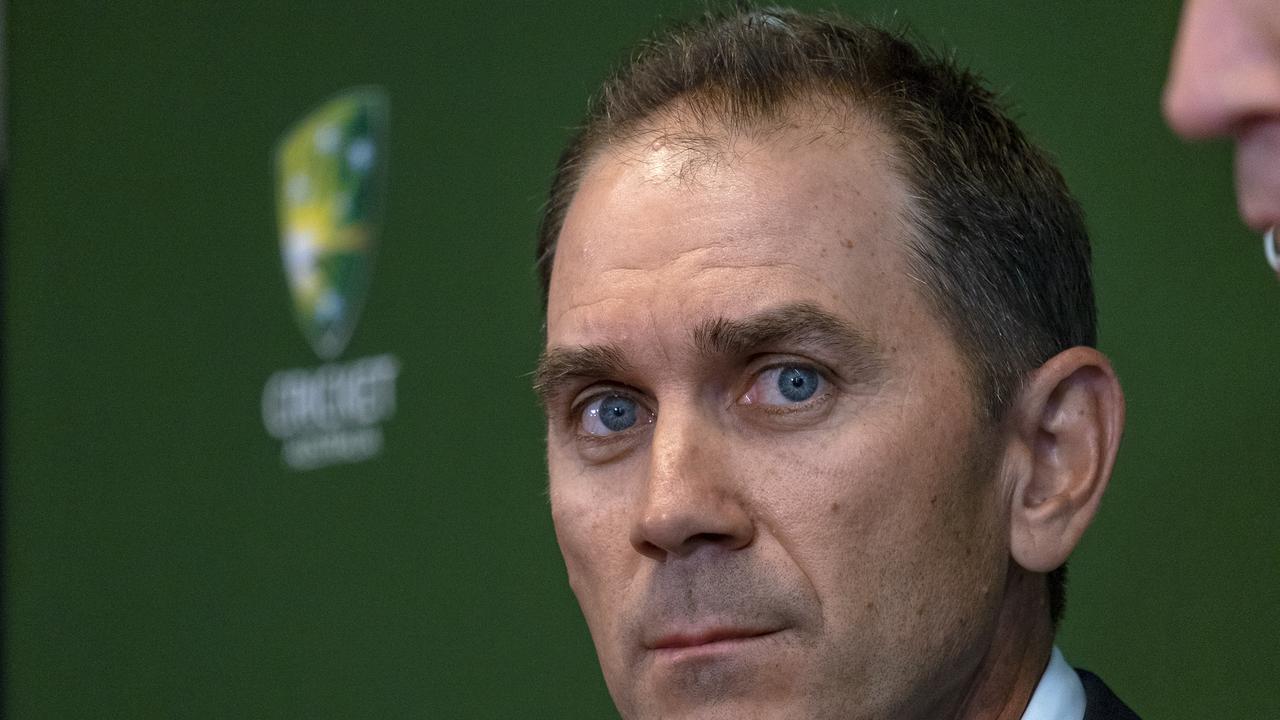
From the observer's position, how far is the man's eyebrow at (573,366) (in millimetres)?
1747

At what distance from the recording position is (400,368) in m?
3.21

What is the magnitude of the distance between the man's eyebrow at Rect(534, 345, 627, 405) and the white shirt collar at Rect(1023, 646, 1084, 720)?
0.53 metres

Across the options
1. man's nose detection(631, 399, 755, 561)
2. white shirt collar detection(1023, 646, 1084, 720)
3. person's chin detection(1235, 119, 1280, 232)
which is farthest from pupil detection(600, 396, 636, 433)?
person's chin detection(1235, 119, 1280, 232)

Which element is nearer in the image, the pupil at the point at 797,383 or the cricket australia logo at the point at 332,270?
the pupil at the point at 797,383

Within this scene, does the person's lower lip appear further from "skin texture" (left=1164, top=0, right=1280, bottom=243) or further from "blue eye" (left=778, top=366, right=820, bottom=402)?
"skin texture" (left=1164, top=0, right=1280, bottom=243)

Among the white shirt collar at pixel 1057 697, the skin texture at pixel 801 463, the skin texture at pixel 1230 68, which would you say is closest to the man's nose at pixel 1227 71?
the skin texture at pixel 1230 68

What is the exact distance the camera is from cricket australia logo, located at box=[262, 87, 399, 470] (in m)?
3.29

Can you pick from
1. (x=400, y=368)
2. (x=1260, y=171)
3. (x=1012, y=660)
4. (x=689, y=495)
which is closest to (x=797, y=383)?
(x=689, y=495)

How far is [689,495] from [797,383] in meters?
0.17

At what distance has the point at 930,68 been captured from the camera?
188 centimetres

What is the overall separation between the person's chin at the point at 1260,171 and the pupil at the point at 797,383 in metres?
0.95

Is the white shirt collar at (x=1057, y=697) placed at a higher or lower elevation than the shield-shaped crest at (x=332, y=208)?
lower

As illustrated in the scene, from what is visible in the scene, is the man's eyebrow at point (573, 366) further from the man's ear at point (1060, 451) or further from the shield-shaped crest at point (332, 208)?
the shield-shaped crest at point (332, 208)

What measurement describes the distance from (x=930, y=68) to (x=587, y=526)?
0.62 m
